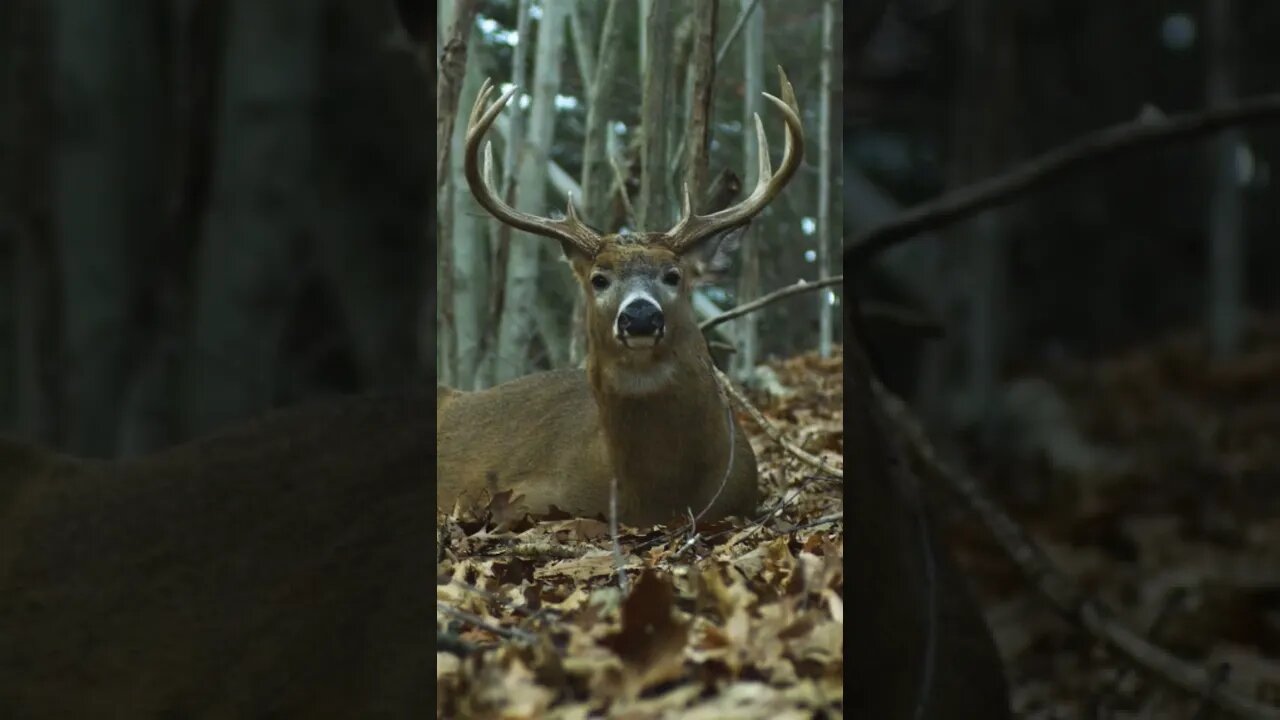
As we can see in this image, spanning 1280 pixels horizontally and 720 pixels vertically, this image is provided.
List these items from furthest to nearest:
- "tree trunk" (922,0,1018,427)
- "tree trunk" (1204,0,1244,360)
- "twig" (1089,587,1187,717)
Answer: "tree trunk" (1204,0,1244,360), "tree trunk" (922,0,1018,427), "twig" (1089,587,1187,717)

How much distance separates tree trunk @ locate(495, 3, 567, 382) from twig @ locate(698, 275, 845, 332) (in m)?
0.24

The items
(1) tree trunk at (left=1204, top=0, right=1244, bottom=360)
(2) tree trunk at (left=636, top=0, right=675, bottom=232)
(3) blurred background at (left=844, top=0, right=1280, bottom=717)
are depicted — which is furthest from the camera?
(1) tree trunk at (left=1204, top=0, right=1244, bottom=360)

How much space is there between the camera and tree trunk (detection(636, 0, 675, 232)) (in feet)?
5.00

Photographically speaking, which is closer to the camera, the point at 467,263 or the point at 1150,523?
the point at 467,263

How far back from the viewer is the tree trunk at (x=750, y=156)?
1535mm

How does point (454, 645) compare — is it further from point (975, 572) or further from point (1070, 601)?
point (975, 572)

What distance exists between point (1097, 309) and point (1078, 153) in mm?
537

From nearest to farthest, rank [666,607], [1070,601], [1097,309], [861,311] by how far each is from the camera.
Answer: [666,607]
[861,311]
[1070,601]
[1097,309]

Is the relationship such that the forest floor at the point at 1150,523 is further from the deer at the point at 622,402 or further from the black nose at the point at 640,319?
the black nose at the point at 640,319

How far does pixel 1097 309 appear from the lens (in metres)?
2.73

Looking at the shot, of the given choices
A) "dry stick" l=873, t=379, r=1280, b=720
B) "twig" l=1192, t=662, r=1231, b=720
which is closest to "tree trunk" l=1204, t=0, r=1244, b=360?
"dry stick" l=873, t=379, r=1280, b=720

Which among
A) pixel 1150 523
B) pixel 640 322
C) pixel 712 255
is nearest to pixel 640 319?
pixel 640 322
